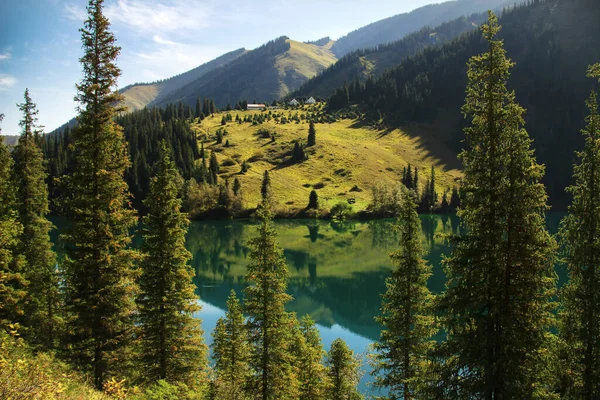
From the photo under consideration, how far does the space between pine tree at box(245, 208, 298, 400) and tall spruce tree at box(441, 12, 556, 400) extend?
10.9 meters

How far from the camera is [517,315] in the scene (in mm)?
13594

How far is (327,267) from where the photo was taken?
8400cm

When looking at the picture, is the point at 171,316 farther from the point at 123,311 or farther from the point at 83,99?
the point at 83,99

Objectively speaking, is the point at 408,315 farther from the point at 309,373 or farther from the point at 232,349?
the point at 232,349

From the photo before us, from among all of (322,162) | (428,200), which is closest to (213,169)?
(322,162)

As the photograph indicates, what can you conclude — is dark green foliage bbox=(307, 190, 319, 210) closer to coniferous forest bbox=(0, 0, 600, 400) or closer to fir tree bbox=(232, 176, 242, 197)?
fir tree bbox=(232, 176, 242, 197)

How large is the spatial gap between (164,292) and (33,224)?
56.4 feet

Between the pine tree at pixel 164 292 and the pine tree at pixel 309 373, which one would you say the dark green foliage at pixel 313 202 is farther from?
the pine tree at pixel 164 292

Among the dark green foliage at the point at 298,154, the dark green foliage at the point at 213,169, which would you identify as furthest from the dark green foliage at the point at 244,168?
the dark green foliage at the point at 298,154

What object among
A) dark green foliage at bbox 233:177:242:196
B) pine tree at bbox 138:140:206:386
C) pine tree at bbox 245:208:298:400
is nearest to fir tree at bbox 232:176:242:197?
dark green foliage at bbox 233:177:242:196

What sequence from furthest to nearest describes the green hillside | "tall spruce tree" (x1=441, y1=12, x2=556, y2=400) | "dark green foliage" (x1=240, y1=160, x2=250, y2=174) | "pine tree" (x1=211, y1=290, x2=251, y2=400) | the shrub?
1. "dark green foliage" (x1=240, y1=160, x2=250, y2=174)
2. the green hillside
3. the shrub
4. "pine tree" (x1=211, y1=290, x2=251, y2=400)
5. "tall spruce tree" (x1=441, y1=12, x2=556, y2=400)

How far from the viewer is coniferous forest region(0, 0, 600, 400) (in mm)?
13633

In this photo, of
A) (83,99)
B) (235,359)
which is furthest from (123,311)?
(235,359)

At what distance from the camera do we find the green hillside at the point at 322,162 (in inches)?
5591
